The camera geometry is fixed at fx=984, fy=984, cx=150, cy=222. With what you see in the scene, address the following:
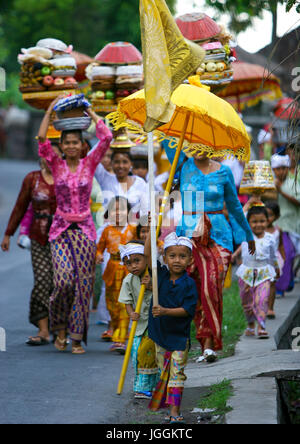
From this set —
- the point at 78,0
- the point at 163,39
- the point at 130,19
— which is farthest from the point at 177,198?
the point at 78,0

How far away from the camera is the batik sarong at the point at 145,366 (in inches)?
277

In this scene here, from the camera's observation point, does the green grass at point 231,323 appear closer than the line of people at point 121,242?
No

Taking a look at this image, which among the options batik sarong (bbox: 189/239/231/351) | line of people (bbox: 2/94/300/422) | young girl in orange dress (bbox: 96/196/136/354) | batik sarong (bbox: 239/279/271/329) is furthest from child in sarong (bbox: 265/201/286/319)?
batik sarong (bbox: 189/239/231/351)

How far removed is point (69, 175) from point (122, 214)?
0.91 meters

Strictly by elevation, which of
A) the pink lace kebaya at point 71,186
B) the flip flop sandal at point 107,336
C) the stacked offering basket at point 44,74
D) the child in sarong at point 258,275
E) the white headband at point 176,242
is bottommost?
the flip flop sandal at point 107,336

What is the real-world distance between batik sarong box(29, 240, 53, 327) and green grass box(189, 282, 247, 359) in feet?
4.82

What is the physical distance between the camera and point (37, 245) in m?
9.37

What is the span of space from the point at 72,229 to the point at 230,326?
7.53 ft

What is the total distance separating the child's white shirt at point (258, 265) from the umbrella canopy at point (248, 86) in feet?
13.1

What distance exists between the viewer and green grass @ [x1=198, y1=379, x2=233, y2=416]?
6.47 m

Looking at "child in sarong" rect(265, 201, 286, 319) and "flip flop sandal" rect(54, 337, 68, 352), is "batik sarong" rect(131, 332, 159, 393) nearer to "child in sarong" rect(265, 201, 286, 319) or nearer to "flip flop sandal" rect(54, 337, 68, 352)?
"flip flop sandal" rect(54, 337, 68, 352)

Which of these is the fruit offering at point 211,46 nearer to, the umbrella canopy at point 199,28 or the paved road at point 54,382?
the umbrella canopy at point 199,28

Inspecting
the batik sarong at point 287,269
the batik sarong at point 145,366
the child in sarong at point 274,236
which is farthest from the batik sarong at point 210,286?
the batik sarong at point 287,269

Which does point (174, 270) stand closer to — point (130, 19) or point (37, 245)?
point (37, 245)
